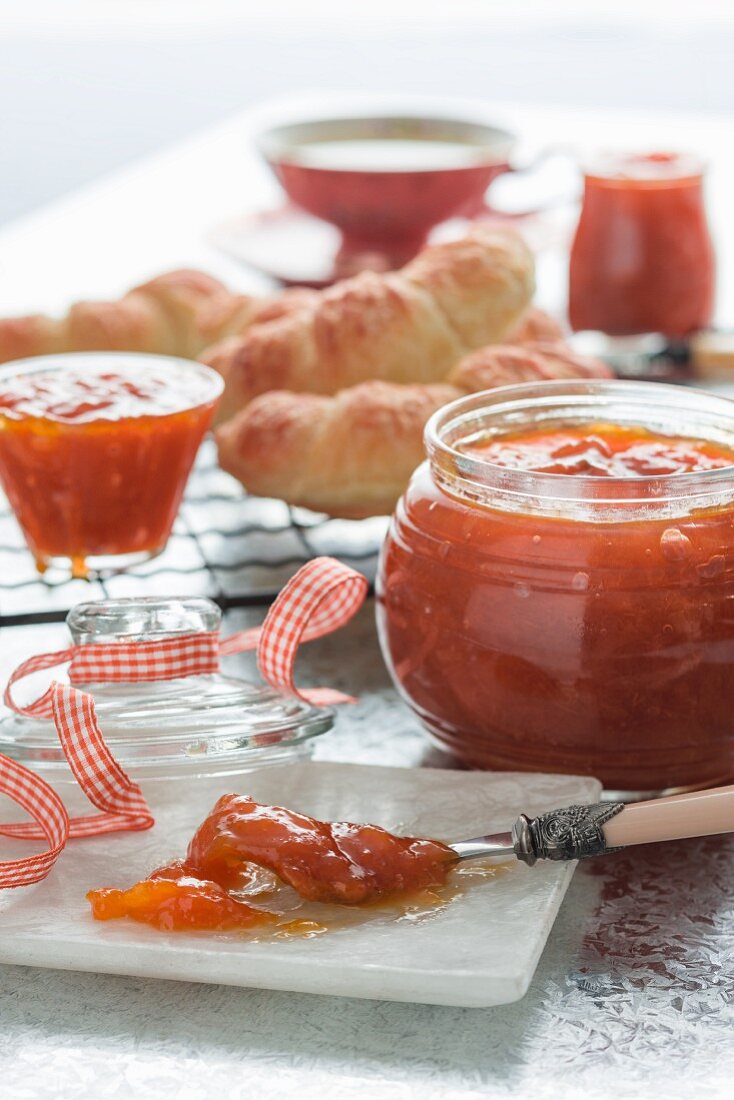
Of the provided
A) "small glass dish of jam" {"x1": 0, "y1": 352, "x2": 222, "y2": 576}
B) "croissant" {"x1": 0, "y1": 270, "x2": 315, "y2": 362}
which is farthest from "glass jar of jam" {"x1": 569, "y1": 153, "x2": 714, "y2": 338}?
"small glass dish of jam" {"x1": 0, "y1": 352, "x2": 222, "y2": 576}

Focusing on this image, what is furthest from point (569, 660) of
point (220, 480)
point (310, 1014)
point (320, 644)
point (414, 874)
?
point (220, 480)

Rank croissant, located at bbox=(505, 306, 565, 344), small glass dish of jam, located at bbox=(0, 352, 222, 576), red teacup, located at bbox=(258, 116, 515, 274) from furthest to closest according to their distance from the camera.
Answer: red teacup, located at bbox=(258, 116, 515, 274) → croissant, located at bbox=(505, 306, 565, 344) → small glass dish of jam, located at bbox=(0, 352, 222, 576)

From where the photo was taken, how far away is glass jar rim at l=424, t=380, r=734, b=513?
1013mm

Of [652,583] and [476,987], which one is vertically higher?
[652,583]

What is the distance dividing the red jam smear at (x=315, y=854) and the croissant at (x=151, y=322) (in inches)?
36.2

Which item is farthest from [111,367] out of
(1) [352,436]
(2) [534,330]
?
(2) [534,330]

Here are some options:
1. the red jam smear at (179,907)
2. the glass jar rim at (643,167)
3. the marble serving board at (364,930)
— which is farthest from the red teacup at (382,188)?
the red jam smear at (179,907)

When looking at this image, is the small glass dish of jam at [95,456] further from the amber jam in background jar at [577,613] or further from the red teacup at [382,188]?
the red teacup at [382,188]

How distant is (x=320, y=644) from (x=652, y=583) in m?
0.43

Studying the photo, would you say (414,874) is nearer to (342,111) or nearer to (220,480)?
(220,480)

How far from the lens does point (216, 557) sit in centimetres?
154

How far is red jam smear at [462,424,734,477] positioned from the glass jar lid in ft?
0.74

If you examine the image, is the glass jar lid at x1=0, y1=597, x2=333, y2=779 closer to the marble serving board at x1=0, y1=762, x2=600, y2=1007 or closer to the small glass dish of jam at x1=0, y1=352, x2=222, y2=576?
the marble serving board at x1=0, y1=762, x2=600, y2=1007

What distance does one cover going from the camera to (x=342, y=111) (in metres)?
2.63
